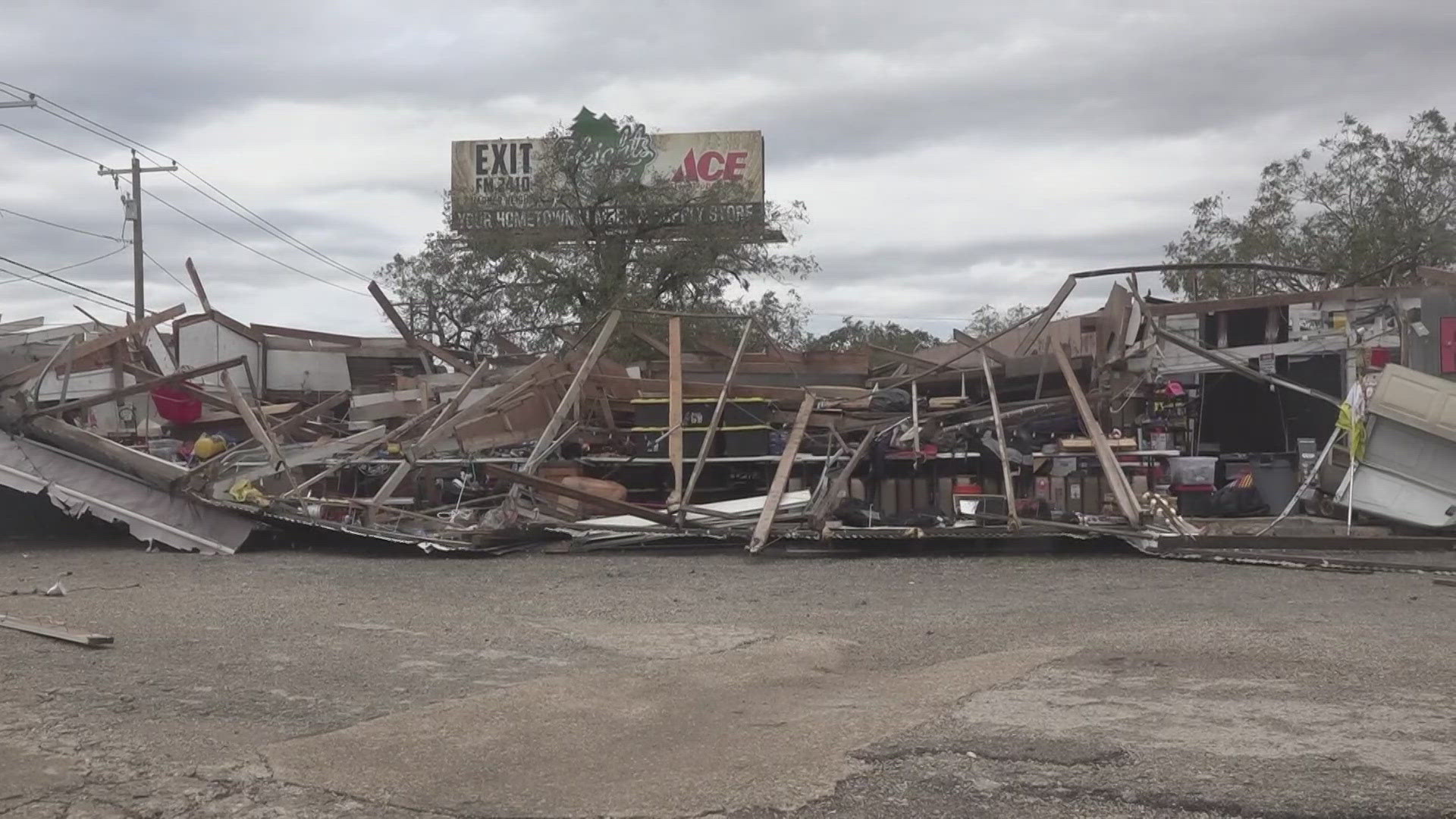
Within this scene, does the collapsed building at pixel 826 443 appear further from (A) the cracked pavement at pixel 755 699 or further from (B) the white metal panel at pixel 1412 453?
(A) the cracked pavement at pixel 755 699

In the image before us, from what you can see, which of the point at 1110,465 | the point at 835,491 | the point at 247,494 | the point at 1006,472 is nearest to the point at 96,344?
the point at 247,494

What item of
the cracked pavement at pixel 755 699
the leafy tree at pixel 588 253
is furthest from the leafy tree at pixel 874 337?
the cracked pavement at pixel 755 699

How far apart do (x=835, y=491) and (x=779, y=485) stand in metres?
0.63

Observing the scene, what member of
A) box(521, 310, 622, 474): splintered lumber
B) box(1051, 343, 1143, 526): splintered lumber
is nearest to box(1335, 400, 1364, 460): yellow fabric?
box(1051, 343, 1143, 526): splintered lumber

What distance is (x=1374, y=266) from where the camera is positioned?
26.3m

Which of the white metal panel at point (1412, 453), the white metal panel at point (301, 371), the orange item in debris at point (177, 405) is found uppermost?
the white metal panel at point (301, 371)

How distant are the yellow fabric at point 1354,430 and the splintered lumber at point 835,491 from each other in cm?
523

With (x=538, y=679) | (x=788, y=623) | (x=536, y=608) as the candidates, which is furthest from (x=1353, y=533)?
(x=538, y=679)

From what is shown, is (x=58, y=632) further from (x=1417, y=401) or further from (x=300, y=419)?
(x=1417, y=401)

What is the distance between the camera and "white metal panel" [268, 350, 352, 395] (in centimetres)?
2292

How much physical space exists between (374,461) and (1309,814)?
11.9 m

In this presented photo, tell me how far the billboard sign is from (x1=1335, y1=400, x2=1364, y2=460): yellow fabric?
61.7ft

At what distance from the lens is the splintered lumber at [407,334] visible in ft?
55.1

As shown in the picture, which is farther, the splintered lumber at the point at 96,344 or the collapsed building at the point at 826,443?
the splintered lumber at the point at 96,344
